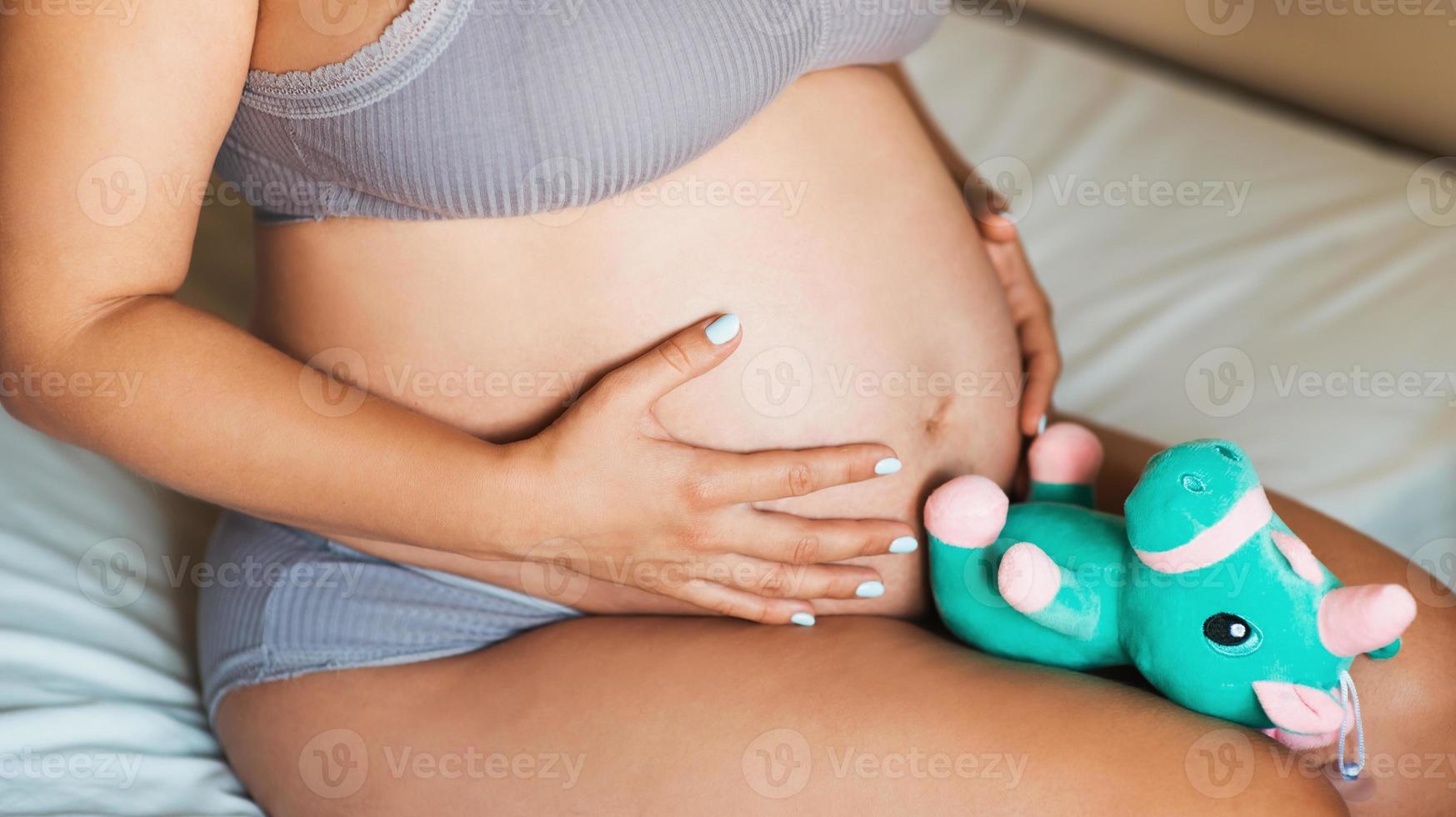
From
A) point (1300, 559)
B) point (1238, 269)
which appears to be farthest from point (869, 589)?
point (1238, 269)

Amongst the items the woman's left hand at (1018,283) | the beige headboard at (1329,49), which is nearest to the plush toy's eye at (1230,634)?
the woman's left hand at (1018,283)

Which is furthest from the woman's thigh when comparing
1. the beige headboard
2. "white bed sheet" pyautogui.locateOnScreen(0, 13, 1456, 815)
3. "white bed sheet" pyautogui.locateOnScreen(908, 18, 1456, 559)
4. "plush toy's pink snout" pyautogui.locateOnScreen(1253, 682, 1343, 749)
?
the beige headboard

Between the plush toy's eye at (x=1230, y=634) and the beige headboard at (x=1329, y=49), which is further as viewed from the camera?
the beige headboard at (x=1329, y=49)

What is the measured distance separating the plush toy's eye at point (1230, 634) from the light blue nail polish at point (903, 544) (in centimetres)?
20

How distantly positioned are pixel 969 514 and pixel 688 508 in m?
0.18

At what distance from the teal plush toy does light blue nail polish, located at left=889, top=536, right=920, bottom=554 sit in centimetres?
5

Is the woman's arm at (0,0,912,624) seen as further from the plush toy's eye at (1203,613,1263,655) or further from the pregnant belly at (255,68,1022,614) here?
the plush toy's eye at (1203,613,1263,655)

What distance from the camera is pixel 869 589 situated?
31.5 inches

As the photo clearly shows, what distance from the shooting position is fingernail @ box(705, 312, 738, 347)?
73 cm

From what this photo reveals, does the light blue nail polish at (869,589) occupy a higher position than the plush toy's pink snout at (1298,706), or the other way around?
the plush toy's pink snout at (1298,706)

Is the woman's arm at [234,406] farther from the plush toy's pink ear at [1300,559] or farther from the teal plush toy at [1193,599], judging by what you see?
the plush toy's pink ear at [1300,559]

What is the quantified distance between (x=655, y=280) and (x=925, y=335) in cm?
21

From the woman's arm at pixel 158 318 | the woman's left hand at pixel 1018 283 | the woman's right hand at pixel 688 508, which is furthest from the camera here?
the woman's left hand at pixel 1018 283

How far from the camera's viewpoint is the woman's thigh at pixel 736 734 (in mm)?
648
